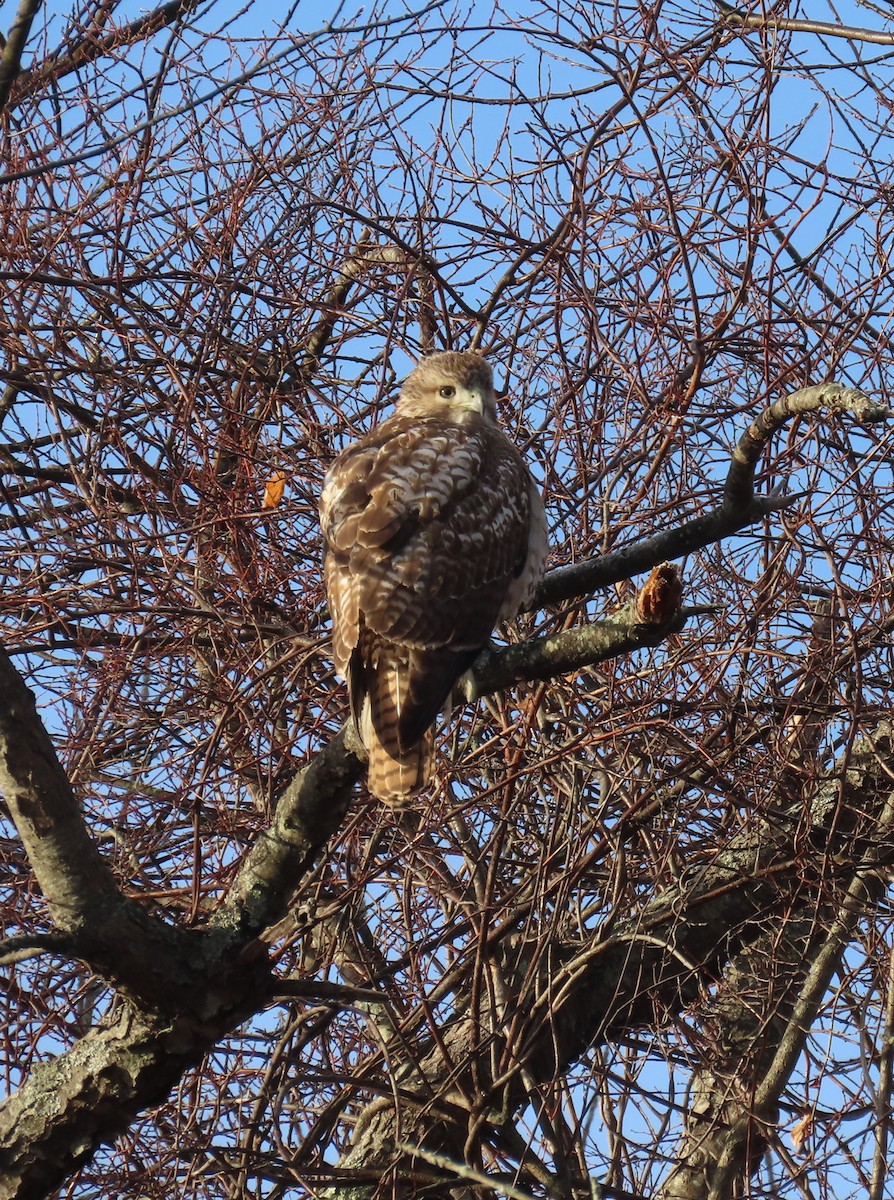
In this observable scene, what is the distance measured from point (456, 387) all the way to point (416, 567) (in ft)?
3.96

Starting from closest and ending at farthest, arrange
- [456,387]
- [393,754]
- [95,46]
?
[393,754] → [456,387] → [95,46]

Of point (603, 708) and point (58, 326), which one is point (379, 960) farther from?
point (58, 326)

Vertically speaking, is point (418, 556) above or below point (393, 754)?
above

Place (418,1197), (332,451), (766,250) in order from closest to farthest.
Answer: (418,1197)
(766,250)
(332,451)

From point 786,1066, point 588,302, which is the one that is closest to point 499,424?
point 588,302

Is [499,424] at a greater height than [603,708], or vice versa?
[499,424]

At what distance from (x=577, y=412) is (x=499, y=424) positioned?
41 cm

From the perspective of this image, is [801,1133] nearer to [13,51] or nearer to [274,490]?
[274,490]

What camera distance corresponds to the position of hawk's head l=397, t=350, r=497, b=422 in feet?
18.1

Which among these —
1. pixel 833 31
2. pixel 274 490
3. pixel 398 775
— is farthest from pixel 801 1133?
pixel 833 31

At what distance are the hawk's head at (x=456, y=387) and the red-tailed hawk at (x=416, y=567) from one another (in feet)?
1.38

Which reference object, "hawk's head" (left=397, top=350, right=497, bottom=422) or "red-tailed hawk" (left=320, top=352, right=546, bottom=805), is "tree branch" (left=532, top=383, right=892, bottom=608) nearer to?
"red-tailed hawk" (left=320, top=352, right=546, bottom=805)

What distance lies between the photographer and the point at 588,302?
5.12m

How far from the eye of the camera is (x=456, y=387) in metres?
5.56
